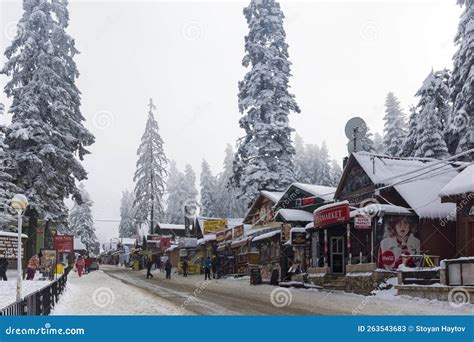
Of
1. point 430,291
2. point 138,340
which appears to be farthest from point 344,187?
point 138,340

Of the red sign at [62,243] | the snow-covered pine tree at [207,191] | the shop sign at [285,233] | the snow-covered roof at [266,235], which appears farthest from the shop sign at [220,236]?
the snow-covered pine tree at [207,191]

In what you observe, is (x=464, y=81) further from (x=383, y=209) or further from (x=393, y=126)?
(x=393, y=126)

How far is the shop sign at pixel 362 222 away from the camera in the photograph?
2327cm

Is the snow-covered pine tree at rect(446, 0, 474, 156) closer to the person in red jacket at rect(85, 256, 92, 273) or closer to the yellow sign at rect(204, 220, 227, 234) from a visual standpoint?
the yellow sign at rect(204, 220, 227, 234)

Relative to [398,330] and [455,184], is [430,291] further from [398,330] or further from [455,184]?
[398,330]

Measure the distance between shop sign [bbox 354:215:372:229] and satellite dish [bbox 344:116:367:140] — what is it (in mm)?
6432

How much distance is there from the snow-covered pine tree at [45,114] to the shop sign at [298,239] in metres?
12.6

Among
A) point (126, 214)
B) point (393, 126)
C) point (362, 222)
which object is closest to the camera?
point (362, 222)

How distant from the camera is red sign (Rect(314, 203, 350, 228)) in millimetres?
23844

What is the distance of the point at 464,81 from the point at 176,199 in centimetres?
5975

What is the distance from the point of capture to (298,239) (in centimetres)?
2867

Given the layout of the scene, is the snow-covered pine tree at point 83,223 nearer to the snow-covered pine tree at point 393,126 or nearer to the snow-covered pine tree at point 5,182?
the snow-covered pine tree at point 393,126

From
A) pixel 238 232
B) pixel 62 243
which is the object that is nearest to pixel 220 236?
pixel 238 232

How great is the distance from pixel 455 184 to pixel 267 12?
28219mm
